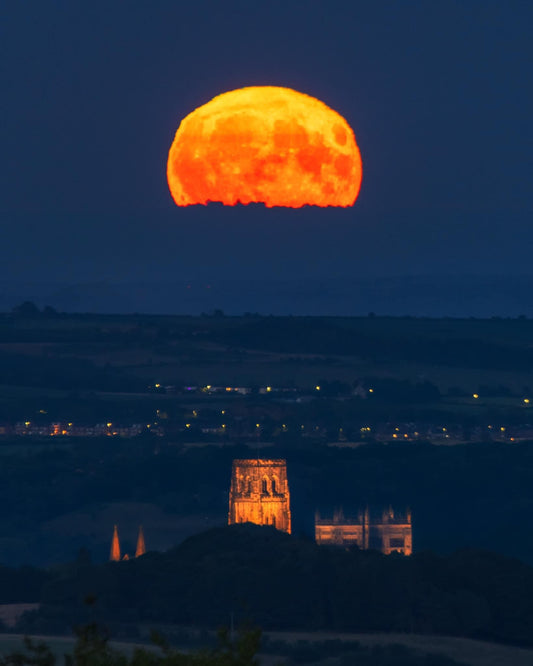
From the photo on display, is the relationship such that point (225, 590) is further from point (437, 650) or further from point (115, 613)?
point (437, 650)

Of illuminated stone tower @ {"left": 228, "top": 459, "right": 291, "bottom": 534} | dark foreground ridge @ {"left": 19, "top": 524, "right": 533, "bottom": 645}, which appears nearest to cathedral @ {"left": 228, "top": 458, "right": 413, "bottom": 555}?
illuminated stone tower @ {"left": 228, "top": 459, "right": 291, "bottom": 534}

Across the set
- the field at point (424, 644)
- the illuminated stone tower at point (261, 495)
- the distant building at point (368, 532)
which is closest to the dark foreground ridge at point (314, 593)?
the field at point (424, 644)

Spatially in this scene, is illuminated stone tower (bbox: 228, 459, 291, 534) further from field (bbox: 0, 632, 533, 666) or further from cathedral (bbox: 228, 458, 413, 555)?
field (bbox: 0, 632, 533, 666)

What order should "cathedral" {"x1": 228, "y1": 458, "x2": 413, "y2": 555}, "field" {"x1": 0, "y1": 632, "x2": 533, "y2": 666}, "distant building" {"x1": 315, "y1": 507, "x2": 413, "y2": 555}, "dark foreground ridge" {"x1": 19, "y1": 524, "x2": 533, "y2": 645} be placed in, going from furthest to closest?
1. "distant building" {"x1": 315, "y1": 507, "x2": 413, "y2": 555}
2. "cathedral" {"x1": 228, "y1": 458, "x2": 413, "y2": 555}
3. "dark foreground ridge" {"x1": 19, "y1": 524, "x2": 533, "y2": 645}
4. "field" {"x1": 0, "y1": 632, "x2": 533, "y2": 666}

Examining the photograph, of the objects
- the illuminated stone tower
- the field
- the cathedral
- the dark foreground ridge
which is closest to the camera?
the field

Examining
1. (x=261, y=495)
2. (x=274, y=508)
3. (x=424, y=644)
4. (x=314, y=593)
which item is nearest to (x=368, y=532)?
(x=261, y=495)


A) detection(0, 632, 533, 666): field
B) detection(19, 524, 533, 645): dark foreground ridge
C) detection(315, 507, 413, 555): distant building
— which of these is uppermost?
detection(315, 507, 413, 555): distant building

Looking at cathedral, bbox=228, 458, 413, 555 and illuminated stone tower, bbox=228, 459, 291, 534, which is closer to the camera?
illuminated stone tower, bbox=228, 459, 291, 534

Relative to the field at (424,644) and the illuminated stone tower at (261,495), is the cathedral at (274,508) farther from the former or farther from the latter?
the field at (424,644)
